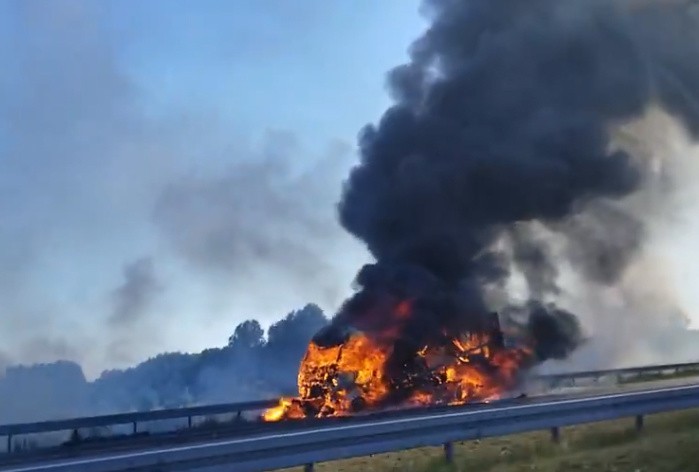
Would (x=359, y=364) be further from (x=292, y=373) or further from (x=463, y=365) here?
(x=292, y=373)

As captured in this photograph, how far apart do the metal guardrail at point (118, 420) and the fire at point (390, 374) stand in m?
1.23

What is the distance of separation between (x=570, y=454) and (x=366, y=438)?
3194 millimetres

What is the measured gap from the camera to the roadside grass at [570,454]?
37.8 feet

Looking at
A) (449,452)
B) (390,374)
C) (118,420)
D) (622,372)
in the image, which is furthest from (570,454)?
(622,372)

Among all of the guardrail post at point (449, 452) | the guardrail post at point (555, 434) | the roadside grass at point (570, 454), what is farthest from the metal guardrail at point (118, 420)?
the guardrail post at point (555, 434)

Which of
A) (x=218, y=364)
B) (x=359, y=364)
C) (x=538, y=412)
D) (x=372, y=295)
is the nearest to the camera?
(x=538, y=412)

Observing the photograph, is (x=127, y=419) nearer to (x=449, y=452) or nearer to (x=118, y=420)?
(x=118, y=420)

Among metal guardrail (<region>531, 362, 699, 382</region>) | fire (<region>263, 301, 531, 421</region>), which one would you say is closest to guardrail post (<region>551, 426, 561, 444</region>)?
fire (<region>263, 301, 531, 421</region>)

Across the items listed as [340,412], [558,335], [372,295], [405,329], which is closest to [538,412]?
[340,412]

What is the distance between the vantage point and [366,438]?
38.2ft

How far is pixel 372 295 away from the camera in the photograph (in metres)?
27.6

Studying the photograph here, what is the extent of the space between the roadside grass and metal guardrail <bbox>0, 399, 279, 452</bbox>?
6.23 metres

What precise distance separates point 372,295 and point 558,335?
8.18m

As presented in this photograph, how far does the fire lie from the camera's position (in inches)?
927
